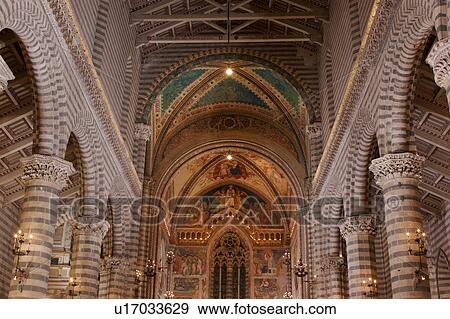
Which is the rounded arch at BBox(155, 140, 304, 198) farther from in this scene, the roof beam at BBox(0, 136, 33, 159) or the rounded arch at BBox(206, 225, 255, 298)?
the roof beam at BBox(0, 136, 33, 159)

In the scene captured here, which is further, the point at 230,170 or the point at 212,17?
the point at 230,170

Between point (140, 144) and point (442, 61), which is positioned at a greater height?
point (140, 144)

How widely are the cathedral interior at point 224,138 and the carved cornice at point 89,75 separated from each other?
2.3 inches

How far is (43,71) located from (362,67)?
776 centimetres

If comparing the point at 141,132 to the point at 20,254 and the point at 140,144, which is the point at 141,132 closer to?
the point at 140,144

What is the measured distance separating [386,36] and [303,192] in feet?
49.8

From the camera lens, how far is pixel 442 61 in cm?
1026

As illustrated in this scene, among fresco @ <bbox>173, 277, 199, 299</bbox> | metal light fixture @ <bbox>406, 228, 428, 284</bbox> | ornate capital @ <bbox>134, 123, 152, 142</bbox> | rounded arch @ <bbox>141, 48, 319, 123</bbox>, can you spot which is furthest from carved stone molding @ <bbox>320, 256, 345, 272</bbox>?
fresco @ <bbox>173, 277, 199, 299</bbox>

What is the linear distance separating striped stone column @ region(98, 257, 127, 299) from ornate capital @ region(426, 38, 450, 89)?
48.1ft

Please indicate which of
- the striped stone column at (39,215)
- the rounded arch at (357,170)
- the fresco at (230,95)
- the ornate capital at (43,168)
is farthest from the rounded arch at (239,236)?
the ornate capital at (43,168)

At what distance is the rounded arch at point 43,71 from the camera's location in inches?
502

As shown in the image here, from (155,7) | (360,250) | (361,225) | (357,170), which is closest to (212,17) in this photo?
(155,7)

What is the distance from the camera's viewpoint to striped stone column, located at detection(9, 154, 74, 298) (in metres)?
13.6

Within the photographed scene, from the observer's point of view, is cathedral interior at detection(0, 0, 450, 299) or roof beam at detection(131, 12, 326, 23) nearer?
cathedral interior at detection(0, 0, 450, 299)
